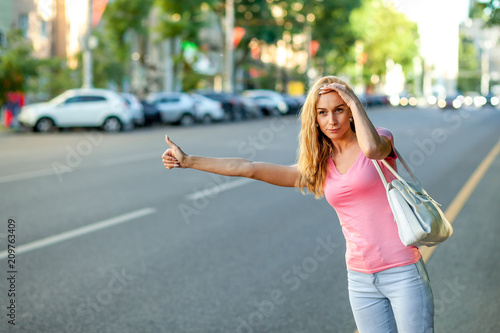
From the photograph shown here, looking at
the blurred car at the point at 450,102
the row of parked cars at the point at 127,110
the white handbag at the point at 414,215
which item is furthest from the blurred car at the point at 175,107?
the blurred car at the point at 450,102

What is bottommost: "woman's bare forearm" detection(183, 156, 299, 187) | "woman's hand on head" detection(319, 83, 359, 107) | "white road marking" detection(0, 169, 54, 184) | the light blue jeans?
"white road marking" detection(0, 169, 54, 184)

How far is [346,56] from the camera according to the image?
63844 millimetres

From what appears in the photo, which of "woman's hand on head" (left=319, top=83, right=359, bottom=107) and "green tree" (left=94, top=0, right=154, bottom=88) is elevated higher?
"green tree" (left=94, top=0, right=154, bottom=88)

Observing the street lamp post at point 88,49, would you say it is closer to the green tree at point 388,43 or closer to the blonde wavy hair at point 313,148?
the blonde wavy hair at point 313,148

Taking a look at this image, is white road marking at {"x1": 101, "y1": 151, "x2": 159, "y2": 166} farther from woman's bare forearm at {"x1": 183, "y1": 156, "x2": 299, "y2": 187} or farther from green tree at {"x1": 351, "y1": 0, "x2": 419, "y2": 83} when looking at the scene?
green tree at {"x1": 351, "y1": 0, "x2": 419, "y2": 83}

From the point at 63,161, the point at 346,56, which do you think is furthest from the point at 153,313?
the point at 346,56

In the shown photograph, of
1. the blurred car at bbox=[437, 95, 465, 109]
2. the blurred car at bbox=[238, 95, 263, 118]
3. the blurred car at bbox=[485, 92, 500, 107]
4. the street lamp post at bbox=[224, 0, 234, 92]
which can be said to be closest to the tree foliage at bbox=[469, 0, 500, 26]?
→ the blurred car at bbox=[238, 95, 263, 118]

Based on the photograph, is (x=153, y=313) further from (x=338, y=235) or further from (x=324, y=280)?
(x=338, y=235)

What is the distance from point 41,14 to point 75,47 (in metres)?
3.65

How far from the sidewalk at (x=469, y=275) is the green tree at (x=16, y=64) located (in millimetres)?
21057

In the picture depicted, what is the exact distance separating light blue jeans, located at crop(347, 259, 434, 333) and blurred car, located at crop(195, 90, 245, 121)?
33.6 meters

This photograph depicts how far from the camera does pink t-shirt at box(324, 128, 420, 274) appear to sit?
2893 mm

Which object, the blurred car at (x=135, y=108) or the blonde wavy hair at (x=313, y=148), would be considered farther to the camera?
the blurred car at (x=135, y=108)

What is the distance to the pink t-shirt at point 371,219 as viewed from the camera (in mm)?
2893
